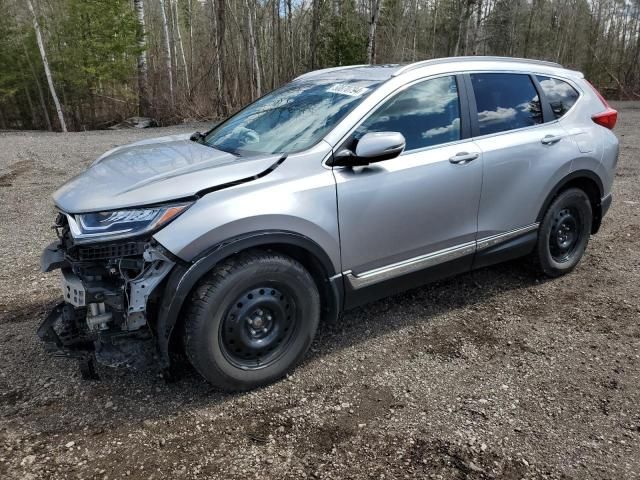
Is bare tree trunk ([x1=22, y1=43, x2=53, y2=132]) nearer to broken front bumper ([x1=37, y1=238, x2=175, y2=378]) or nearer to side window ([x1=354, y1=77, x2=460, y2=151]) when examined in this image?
broken front bumper ([x1=37, y1=238, x2=175, y2=378])

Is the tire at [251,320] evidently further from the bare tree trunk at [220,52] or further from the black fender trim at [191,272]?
the bare tree trunk at [220,52]

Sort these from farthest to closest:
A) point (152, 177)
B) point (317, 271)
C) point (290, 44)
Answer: point (290, 44) → point (317, 271) → point (152, 177)

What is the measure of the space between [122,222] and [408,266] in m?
1.82

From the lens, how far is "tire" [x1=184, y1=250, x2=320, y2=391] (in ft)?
8.47

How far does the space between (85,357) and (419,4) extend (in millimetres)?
36527

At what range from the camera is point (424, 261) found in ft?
11.0

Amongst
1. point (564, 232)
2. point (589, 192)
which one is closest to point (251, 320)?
point (564, 232)

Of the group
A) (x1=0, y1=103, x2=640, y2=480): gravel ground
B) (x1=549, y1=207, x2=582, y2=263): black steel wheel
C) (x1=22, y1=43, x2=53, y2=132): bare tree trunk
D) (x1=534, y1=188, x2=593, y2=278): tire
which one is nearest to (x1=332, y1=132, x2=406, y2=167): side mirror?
(x1=0, y1=103, x2=640, y2=480): gravel ground

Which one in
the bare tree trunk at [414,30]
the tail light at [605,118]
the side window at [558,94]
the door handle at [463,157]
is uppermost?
the bare tree trunk at [414,30]

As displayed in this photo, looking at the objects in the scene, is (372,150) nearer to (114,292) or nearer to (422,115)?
(422,115)

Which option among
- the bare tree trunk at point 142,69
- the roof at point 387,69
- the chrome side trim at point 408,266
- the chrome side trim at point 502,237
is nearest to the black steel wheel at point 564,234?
the chrome side trim at point 502,237

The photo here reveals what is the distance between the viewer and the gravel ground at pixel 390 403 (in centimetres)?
235

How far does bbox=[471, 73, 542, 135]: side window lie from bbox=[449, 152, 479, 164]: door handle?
0.83 feet

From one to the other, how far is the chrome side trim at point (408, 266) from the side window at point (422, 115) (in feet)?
2.49
